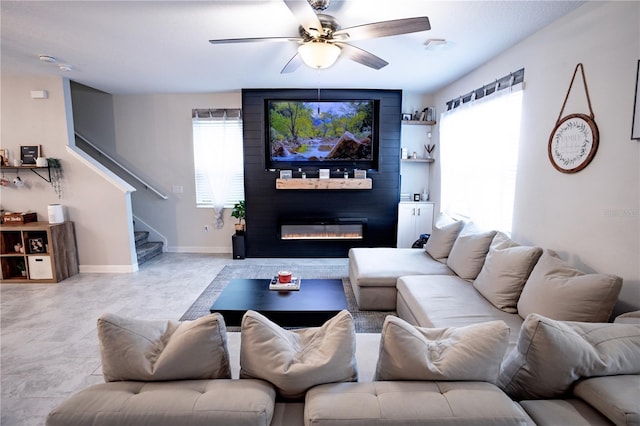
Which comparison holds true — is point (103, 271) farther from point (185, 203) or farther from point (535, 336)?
point (535, 336)

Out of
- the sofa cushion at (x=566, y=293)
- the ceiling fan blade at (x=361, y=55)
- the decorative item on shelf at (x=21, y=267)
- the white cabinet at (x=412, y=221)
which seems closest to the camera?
the sofa cushion at (x=566, y=293)

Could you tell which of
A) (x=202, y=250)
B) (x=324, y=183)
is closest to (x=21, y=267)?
(x=202, y=250)

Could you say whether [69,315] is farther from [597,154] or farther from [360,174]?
[597,154]

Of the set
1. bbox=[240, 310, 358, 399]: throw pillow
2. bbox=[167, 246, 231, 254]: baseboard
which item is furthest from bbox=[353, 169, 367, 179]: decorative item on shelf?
bbox=[240, 310, 358, 399]: throw pillow

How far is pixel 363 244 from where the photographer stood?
5.31 meters

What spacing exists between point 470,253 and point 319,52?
7.15 ft

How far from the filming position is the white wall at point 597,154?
200 centimetres

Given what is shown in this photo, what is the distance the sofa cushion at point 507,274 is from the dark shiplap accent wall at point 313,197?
2.62 meters

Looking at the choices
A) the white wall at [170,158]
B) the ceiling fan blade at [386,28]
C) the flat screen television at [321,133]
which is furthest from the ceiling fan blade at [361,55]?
the white wall at [170,158]

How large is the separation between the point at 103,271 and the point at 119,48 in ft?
9.81

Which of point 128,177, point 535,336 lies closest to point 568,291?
point 535,336

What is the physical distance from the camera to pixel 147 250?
5113 mm

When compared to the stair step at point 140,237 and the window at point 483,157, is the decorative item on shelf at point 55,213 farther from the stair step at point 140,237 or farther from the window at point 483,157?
the window at point 483,157

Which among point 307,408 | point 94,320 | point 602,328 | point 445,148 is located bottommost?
point 94,320
